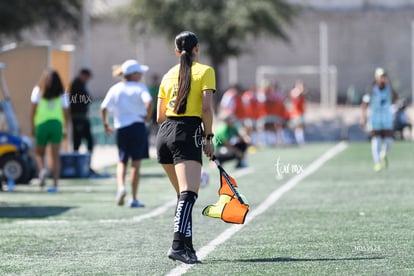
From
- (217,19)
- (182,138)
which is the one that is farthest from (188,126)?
(217,19)

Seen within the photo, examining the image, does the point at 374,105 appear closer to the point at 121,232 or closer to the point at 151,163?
the point at 151,163

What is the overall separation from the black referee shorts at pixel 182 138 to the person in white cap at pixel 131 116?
5.43 m

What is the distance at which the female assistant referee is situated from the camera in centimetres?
984

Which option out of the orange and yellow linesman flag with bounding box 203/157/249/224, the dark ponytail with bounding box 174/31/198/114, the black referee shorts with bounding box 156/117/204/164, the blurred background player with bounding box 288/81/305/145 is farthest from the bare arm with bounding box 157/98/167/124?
the blurred background player with bounding box 288/81/305/145

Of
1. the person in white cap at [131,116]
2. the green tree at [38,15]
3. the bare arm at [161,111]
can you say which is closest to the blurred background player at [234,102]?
the green tree at [38,15]

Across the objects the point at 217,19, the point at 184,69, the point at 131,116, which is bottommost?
the point at 131,116

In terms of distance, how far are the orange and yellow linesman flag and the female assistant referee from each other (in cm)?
20

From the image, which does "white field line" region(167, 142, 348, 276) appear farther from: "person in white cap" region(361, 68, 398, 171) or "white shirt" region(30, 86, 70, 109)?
"white shirt" region(30, 86, 70, 109)

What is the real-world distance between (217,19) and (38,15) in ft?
27.5

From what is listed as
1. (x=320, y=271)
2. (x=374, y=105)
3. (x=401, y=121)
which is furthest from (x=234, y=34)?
(x=320, y=271)

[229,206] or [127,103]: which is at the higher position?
[127,103]

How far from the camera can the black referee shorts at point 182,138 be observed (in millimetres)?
9922

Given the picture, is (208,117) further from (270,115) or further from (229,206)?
(270,115)

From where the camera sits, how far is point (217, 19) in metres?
42.5
